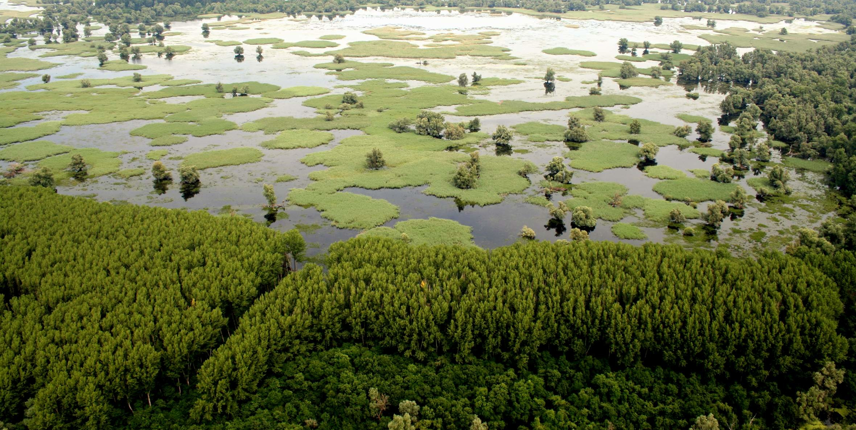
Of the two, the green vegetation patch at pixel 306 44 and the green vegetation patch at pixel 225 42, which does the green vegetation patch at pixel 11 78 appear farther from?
the green vegetation patch at pixel 306 44

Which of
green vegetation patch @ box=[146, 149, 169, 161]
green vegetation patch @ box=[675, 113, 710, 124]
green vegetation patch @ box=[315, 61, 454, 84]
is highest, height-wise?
green vegetation patch @ box=[315, 61, 454, 84]

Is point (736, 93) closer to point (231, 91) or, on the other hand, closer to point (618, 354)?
point (618, 354)

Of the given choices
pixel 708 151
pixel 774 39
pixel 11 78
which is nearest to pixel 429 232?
pixel 708 151

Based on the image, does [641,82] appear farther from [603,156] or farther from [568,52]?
[603,156]

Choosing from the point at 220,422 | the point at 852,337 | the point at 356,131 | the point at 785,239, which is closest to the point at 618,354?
the point at 852,337

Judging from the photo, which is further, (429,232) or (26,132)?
(26,132)

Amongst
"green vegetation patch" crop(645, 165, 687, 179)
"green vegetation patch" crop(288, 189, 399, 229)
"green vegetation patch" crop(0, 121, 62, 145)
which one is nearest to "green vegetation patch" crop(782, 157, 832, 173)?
"green vegetation patch" crop(645, 165, 687, 179)

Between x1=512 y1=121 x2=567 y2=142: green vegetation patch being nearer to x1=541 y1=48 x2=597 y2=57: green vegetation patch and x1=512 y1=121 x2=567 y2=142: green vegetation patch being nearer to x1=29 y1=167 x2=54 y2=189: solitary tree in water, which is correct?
x1=29 y1=167 x2=54 y2=189: solitary tree in water
